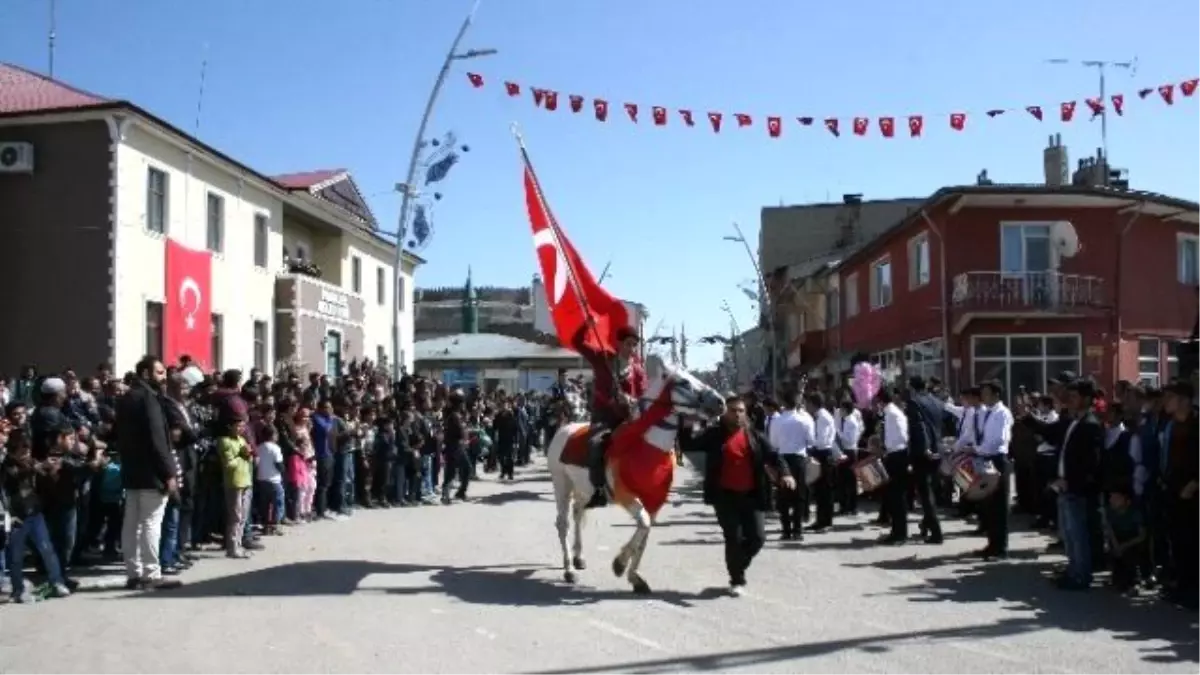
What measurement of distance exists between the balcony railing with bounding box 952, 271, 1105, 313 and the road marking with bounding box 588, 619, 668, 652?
2537 centimetres

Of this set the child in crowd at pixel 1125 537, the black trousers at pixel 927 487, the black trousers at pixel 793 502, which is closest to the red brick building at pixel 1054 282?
the black trousers at pixel 793 502

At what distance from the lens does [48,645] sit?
27.9 ft

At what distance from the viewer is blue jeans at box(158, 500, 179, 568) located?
11578 millimetres

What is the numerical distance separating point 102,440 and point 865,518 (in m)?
10.5

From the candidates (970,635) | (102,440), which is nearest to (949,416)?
(970,635)

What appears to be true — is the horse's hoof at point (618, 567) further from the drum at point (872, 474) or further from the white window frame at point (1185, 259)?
the white window frame at point (1185, 259)

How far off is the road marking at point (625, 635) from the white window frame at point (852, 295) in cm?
3700

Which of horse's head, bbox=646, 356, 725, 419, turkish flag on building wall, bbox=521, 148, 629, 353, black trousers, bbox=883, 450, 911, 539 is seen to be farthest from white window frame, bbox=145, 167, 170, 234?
horse's head, bbox=646, 356, 725, 419

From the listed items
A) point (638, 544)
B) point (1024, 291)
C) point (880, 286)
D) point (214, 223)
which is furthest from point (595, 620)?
point (880, 286)

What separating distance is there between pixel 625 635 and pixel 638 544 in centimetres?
208

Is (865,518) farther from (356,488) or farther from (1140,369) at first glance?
(1140,369)

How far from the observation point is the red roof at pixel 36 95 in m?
22.4

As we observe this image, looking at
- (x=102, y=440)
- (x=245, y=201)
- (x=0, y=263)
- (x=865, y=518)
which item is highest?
→ (x=245, y=201)

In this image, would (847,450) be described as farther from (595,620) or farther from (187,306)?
(187,306)
